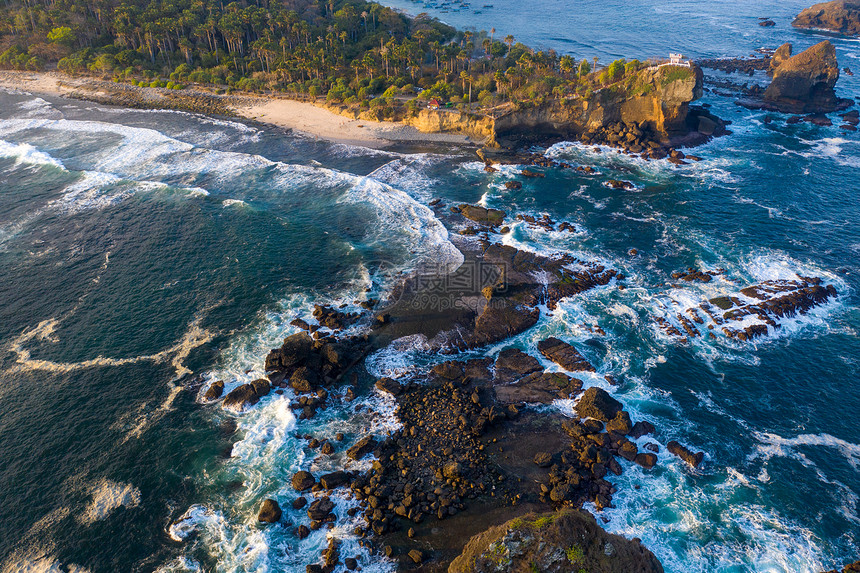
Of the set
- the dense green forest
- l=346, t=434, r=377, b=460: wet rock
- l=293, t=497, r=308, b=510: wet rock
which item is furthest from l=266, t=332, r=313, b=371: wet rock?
the dense green forest

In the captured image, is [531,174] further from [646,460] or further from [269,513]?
[269,513]

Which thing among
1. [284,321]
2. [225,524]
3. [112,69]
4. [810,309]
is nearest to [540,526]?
[225,524]

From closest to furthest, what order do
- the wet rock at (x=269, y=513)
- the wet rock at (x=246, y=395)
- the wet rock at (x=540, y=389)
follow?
1. the wet rock at (x=269, y=513)
2. the wet rock at (x=246, y=395)
3. the wet rock at (x=540, y=389)

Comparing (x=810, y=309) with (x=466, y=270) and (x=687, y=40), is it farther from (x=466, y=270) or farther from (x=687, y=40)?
(x=687, y=40)

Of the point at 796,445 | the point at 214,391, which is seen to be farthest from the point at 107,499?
the point at 796,445

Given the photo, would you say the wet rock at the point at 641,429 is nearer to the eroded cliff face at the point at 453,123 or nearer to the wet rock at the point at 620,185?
the wet rock at the point at 620,185

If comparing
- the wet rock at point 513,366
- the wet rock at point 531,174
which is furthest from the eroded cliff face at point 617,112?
the wet rock at point 513,366

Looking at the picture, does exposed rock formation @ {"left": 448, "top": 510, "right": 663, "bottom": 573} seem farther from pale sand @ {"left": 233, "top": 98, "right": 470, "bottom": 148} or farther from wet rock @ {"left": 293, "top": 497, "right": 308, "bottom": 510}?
pale sand @ {"left": 233, "top": 98, "right": 470, "bottom": 148}
